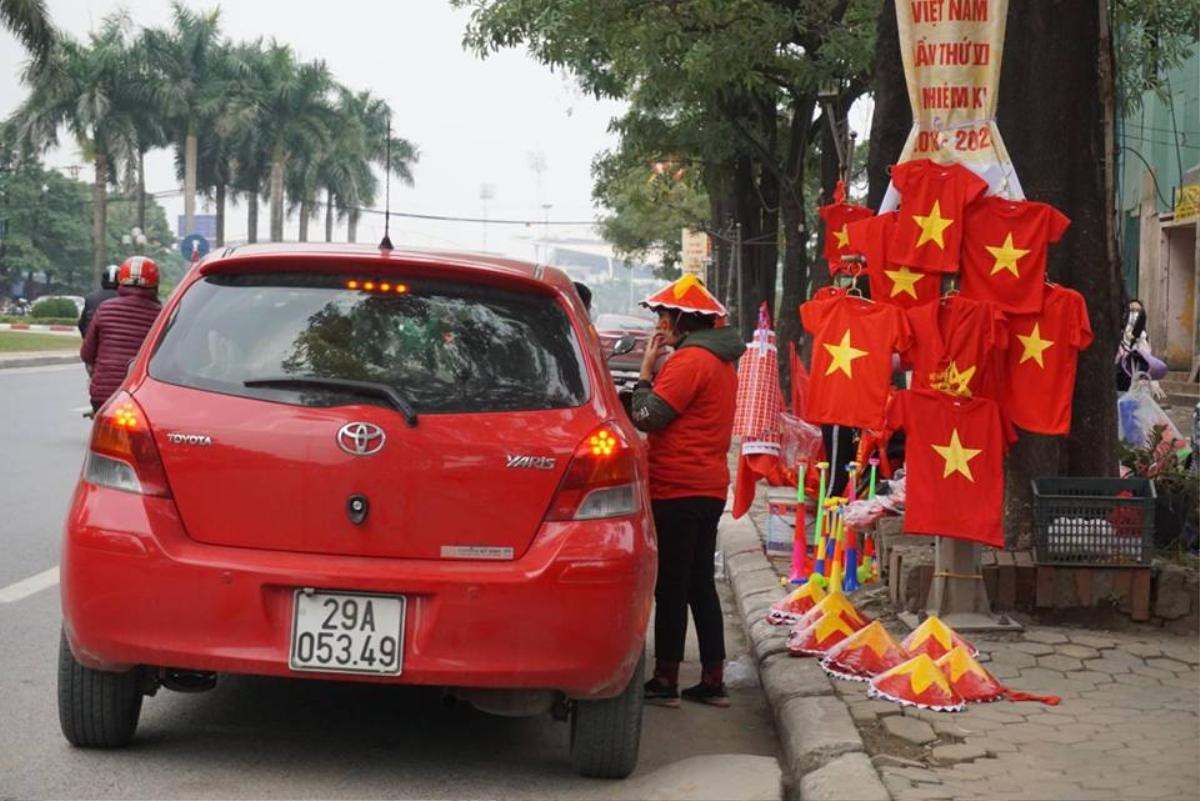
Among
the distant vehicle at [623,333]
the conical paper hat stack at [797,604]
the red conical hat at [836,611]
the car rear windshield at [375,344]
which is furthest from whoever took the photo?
the distant vehicle at [623,333]

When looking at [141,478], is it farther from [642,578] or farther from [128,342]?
[128,342]

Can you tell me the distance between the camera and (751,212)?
3169cm

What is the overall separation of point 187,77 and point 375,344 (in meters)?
70.1

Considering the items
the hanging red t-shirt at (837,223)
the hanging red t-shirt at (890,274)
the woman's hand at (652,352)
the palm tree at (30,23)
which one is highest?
the palm tree at (30,23)

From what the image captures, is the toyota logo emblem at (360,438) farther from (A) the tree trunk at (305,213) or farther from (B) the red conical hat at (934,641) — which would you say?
(A) the tree trunk at (305,213)

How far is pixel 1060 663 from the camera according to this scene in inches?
285

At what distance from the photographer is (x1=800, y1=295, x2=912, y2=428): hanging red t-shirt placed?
7285 mm

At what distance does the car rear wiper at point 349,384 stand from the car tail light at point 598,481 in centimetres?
51

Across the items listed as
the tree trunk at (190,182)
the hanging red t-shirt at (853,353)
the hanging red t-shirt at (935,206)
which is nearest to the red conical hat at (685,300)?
the hanging red t-shirt at (853,353)

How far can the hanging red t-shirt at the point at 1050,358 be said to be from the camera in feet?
24.1

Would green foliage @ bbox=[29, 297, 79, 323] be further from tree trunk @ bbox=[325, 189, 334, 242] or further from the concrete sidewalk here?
the concrete sidewalk

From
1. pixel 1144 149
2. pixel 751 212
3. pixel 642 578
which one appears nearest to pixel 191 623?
pixel 642 578

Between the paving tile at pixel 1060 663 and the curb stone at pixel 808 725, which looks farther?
the paving tile at pixel 1060 663

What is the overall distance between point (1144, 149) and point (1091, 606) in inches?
1022
